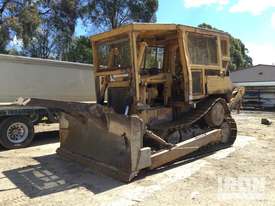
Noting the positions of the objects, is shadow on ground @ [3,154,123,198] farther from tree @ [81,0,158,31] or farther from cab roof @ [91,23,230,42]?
tree @ [81,0,158,31]

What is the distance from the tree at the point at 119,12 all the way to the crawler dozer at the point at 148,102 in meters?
20.1

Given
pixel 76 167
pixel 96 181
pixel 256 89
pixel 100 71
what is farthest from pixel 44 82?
pixel 256 89

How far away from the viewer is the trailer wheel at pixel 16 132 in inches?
405

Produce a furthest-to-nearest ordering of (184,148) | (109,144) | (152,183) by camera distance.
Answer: (184,148), (109,144), (152,183)

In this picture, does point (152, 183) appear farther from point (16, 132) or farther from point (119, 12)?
point (119, 12)

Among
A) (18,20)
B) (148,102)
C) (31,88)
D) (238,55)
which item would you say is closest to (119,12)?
(18,20)

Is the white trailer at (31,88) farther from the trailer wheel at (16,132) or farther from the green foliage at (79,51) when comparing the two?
the green foliage at (79,51)

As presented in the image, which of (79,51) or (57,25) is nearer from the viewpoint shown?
(57,25)

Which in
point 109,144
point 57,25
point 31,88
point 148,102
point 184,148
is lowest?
point 184,148

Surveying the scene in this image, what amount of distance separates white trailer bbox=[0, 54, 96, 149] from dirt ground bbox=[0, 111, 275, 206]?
154 cm

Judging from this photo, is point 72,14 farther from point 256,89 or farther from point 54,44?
point 256,89

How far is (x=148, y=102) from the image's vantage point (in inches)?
320

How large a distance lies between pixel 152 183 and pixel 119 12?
948 inches

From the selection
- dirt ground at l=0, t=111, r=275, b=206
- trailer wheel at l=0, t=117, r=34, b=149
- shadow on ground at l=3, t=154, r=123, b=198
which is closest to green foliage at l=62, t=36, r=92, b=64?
trailer wheel at l=0, t=117, r=34, b=149
